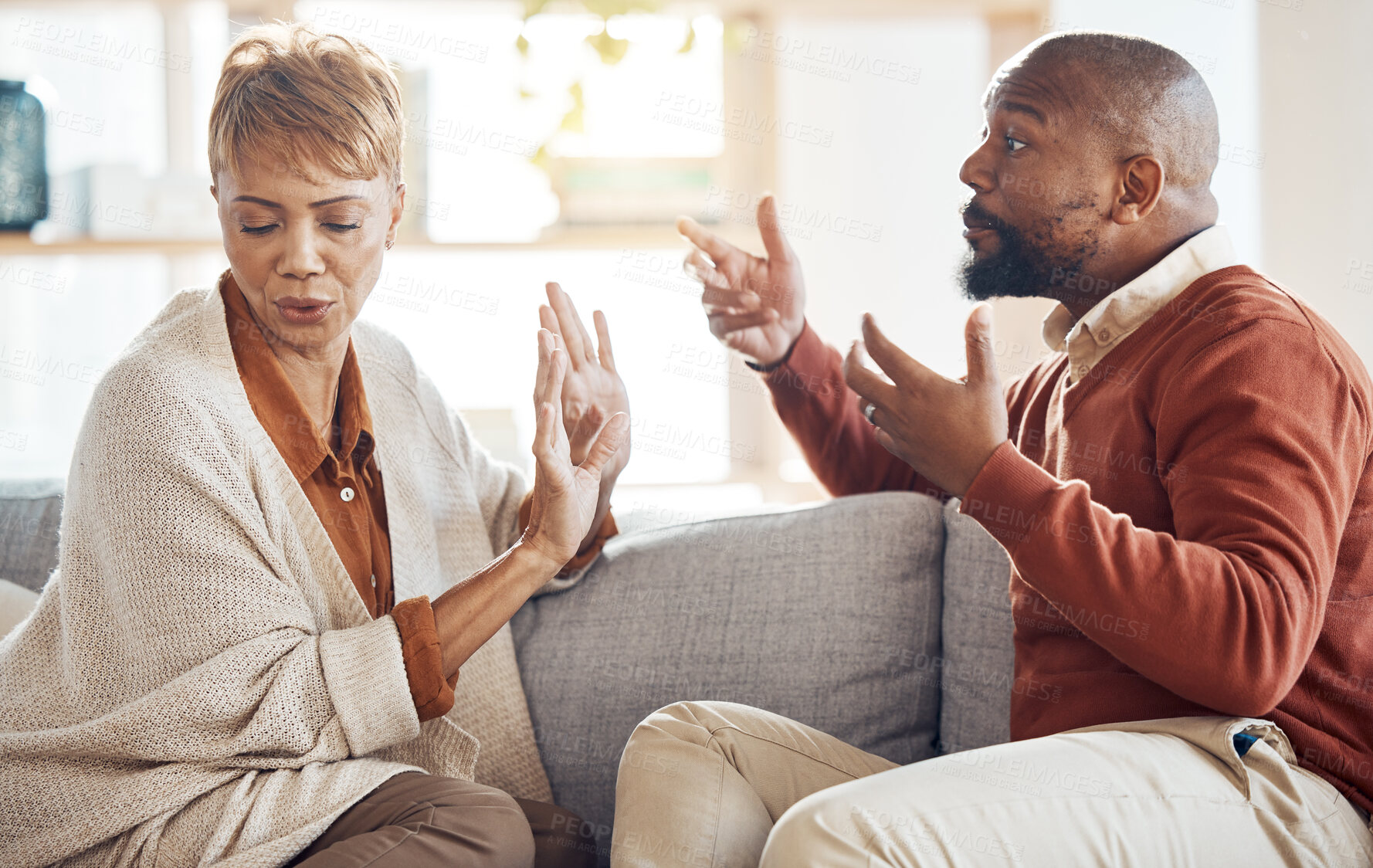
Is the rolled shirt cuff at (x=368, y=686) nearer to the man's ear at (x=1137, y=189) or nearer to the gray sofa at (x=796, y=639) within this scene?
the gray sofa at (x=796, y=639)

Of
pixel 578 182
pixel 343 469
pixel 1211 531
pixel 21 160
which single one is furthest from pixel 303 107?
pixel 21 160

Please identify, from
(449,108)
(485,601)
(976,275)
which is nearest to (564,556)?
(485,601)

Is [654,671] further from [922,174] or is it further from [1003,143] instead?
[922,174]

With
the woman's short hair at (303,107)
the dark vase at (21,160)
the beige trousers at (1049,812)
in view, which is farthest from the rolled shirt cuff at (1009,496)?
the dark vase at (21,160)

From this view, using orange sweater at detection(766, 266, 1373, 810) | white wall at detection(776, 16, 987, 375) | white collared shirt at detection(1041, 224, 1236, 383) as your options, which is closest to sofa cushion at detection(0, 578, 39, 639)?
orange sweater at detection(766, 266, 1373, 810)

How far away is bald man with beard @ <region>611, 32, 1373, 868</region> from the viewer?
983 mm

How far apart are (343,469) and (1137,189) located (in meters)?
1.02

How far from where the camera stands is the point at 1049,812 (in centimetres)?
98

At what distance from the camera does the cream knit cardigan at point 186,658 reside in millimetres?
1099

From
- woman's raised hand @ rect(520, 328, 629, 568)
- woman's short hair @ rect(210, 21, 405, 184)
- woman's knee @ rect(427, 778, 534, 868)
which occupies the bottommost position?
woman's knee @ rect(427, 778, 534, 868)

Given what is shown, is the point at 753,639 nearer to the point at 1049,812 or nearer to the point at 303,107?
the point at 1049,812

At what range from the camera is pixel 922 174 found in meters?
2.74

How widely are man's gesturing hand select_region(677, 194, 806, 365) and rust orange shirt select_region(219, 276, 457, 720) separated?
0.54 m

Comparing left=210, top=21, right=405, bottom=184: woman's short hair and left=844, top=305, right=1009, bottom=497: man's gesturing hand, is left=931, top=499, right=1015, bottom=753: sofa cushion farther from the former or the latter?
left=210, top=21, right=405, bottom=184: woman's short hair
